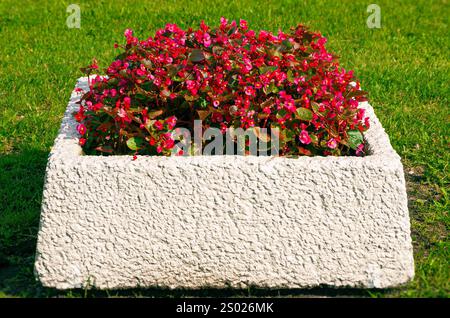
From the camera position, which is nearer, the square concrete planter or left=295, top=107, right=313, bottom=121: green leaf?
the square concrete planter

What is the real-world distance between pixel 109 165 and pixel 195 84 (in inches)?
20.8

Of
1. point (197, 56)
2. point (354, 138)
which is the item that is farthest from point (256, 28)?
point (354, 138)

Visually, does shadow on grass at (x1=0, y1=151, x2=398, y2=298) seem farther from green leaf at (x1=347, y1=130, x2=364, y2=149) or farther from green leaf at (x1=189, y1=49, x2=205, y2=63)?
green leaf at (x1=189, y1=49, x2=205, y2=63)

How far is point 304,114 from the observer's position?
120 inches

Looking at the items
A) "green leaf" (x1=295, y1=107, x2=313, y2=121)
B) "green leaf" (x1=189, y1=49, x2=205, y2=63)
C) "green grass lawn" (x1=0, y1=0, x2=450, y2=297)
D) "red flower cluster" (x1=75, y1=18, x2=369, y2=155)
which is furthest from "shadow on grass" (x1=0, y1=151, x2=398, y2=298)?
"green leaf" (x1=189, y1=49, x2=205, y2=63)

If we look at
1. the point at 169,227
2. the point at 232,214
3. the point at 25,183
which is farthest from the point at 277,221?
the point at 25,183

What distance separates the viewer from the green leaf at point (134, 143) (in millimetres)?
3008

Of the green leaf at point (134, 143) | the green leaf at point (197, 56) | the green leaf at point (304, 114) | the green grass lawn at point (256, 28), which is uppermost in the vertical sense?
the green leaf at point (197, 56)

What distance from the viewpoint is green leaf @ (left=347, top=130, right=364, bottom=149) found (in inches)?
124

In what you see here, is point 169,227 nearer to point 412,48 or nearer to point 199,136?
point 199,136

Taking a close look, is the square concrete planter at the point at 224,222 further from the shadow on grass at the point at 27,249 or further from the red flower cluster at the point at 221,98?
the red flower cluster at the point at 221,98

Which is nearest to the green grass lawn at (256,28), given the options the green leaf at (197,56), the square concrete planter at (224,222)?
the square concrete planter at (224,222)

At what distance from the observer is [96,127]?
127 inches

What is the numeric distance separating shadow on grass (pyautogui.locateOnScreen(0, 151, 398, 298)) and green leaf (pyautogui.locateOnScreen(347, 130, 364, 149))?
23.2 inches
